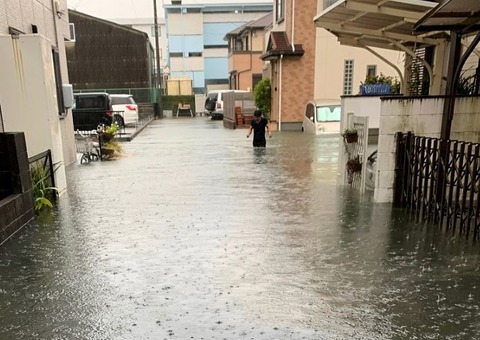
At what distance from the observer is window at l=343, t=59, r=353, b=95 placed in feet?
58.9

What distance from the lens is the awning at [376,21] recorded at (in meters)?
6.77

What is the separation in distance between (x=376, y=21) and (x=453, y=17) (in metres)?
2.60

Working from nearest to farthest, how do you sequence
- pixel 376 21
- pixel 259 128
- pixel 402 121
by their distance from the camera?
pixel 402 121, pixel 376 21, pixel 259 128

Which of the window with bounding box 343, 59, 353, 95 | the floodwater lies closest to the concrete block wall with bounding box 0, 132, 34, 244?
the floodwater

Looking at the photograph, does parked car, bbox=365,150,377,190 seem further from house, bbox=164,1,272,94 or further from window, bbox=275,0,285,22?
house, bbox=164,1,272,94

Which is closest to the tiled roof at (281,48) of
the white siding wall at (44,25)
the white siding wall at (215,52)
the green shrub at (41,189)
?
the white siding wall at (44,25)

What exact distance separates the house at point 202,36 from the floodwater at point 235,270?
36010mm

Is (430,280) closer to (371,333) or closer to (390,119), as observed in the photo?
(371,333)

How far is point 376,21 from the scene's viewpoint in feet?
26.8

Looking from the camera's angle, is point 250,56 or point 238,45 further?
point 238,45

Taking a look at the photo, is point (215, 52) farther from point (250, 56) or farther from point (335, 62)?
point (335, 62)

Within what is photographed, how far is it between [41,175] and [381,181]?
5.51 metres

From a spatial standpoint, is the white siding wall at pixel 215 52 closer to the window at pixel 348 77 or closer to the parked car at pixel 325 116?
the window at pixel 348 77

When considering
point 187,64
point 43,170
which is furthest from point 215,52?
point 43,170
